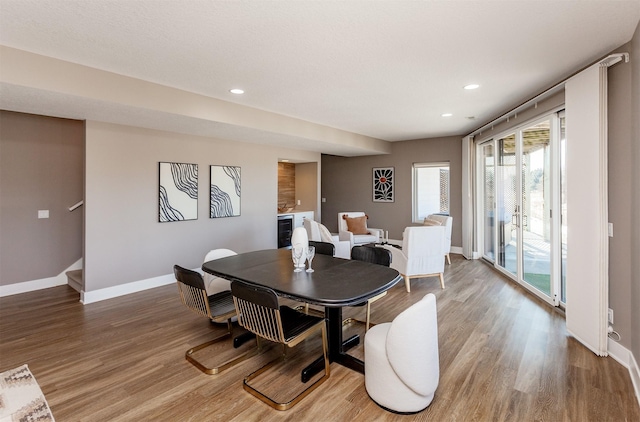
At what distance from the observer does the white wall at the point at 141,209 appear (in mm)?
4094

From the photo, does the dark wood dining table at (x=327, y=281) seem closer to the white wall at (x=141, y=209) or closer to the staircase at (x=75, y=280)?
Answer: the white wall at (x=141, y=209)

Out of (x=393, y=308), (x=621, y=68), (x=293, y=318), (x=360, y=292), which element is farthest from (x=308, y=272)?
(x=621, y=68)

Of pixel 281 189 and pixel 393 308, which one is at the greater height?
pixel 281 189

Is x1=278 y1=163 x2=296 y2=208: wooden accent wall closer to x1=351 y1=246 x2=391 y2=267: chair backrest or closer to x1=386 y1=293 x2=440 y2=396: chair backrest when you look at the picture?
x1=351 y1=246 x2=391 y2=267: chair backrest

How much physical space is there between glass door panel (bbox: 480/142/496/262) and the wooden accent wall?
14.5 feet

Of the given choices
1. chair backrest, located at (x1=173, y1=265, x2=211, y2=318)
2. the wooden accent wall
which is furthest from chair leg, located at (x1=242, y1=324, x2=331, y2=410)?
the wooden accent wall

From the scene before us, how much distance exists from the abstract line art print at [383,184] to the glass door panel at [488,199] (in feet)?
7.24

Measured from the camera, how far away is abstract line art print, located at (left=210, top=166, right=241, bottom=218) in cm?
538

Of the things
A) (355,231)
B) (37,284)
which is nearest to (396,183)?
(355,231)

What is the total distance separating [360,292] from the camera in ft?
7.22

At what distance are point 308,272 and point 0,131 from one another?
453cm

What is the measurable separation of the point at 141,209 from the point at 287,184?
4.20 meters

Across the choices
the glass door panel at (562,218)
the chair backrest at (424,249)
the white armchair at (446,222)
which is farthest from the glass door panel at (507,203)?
the chair backrest at (424,249)

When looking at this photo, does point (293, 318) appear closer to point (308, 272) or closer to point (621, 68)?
point (308, 272)
